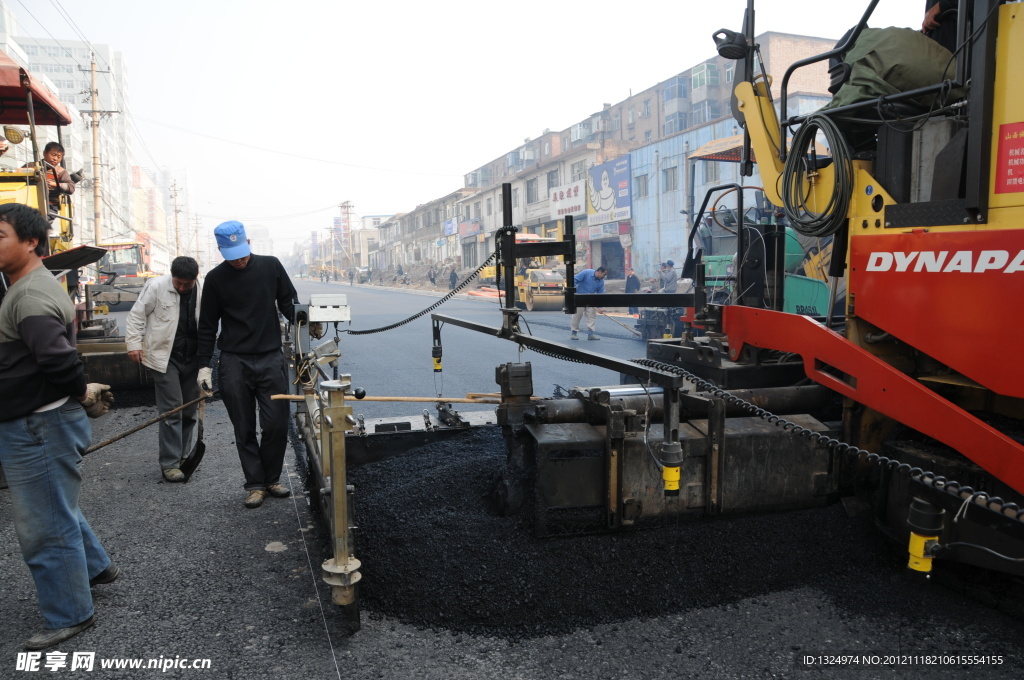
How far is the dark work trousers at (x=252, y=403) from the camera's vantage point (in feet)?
15.7

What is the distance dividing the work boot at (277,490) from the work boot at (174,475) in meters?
0.86

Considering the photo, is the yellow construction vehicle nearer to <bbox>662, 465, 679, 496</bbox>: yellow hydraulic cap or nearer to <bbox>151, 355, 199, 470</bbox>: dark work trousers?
<bbox>151, 355, 199, 470</bbox>: dark work trousers

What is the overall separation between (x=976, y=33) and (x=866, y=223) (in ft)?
2.96

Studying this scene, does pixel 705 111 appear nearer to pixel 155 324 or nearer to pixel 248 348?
pixel 155 324

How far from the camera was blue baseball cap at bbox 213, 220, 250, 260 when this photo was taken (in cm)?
468

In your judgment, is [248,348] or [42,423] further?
[248,348]

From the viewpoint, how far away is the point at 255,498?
15.7 feet

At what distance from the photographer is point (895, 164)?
10.9 ft

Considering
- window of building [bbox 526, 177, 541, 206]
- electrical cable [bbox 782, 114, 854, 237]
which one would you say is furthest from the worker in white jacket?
window of building [bbox 526, 177, 541, 206]

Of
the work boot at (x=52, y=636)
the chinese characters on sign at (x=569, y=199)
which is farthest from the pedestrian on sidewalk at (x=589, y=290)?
the chinese characters on sign at (x=569, y=199)

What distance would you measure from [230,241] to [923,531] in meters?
4.28

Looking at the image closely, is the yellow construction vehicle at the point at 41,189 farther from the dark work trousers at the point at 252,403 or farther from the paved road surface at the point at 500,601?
the paved road surface at the point at 500,601

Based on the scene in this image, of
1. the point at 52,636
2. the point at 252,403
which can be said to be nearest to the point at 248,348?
the point at 252,403

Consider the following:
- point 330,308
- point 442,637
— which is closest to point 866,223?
point 442,637
